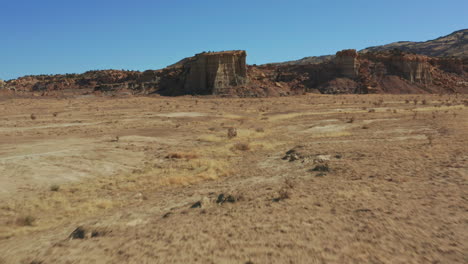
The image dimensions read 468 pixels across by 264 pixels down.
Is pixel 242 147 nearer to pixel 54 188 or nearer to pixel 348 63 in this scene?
pixel 54 188

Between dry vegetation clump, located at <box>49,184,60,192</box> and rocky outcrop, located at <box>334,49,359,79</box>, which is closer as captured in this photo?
dry vegetation clump, located at <box>49,184,60,192</box>

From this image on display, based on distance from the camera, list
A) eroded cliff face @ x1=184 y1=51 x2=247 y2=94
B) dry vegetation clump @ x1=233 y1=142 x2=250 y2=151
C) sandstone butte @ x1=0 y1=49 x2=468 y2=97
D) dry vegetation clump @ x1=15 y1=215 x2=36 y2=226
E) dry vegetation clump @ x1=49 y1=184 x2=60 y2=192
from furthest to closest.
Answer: sandstone butte @ x1=0 y1=49 x2=468 y2=97 < eroded cliff face @ x1=184 y1=51 x2=247 y2=94 < dry vegetation clump @ x1=233 y1=142 x2=250 y2=151 < dry vegetation clump @ x1=49 y1=184 x2=60 y2=192 < dry vegetation clump @ x1=15 y1=215 x2=36 y2=226

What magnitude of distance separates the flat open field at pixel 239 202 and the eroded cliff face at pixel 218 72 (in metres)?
45.4

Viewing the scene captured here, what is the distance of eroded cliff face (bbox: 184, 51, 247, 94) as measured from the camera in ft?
196

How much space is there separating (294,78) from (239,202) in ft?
214

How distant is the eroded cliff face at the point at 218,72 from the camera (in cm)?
5981

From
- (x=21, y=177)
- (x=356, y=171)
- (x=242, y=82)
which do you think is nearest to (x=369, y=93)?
(x=242, y=82)

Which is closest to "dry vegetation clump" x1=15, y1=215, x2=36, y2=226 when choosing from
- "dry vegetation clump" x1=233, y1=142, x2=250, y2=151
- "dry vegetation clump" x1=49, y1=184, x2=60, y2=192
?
"dry vegetation clump" x1=49, y1=184, x2=60, y2=192

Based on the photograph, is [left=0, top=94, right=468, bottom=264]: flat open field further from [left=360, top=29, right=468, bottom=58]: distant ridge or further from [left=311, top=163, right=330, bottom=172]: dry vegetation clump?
[left=360, top=29, right=468, bottom=58]: distant ridge

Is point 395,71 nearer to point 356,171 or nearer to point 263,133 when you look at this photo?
point 263,133

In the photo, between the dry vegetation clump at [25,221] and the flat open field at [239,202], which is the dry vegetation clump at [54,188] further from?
the dry vegetation clump at [25,221]

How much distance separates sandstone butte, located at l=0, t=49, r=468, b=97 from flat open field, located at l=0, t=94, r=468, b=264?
45910mm

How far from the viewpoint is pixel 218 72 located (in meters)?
60.0

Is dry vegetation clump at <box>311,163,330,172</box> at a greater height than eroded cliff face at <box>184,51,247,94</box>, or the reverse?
eroded cliff face at <box>184,51,247,94</box>
